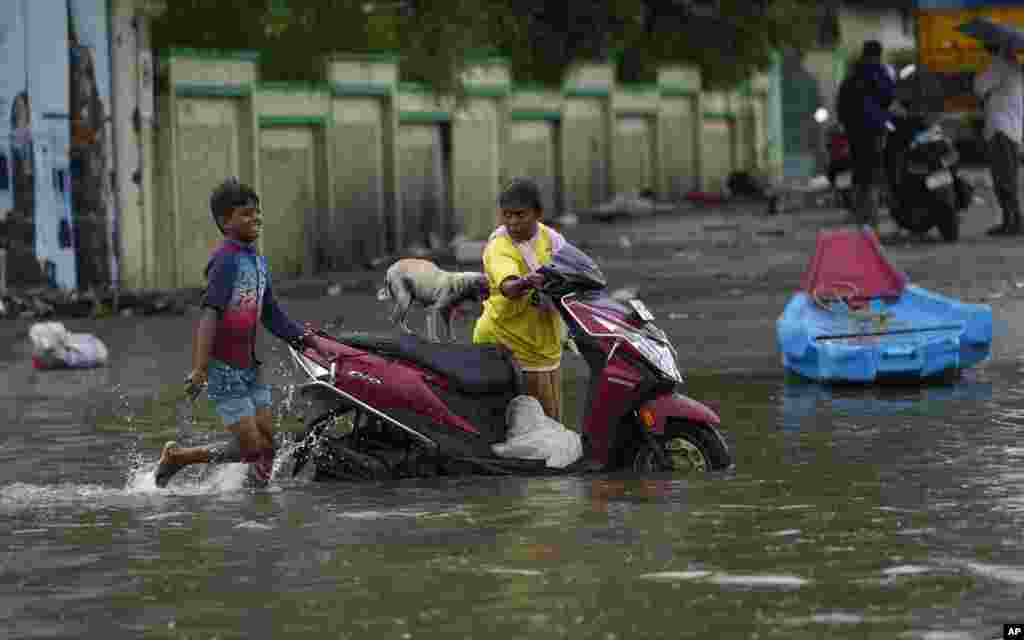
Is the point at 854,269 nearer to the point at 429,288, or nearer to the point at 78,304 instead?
the point at 429,288

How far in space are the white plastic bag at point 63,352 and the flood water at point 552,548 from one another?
17.2 feet

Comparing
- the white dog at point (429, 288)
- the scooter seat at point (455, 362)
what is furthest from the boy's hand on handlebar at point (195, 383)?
the white dog at point (429, 288)

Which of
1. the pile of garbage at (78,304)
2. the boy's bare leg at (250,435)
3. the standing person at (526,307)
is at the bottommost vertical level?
the pile of garbage at (78,304)

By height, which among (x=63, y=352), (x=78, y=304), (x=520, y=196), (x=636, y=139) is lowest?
(x=78, y=304)

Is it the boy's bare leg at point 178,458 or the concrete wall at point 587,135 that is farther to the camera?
the concrete wall at point 587,135

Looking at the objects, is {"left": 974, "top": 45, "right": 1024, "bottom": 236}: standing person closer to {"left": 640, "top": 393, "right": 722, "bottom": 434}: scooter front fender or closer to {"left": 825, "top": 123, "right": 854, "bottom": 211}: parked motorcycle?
{"left": 825, "top": 123, "right": 854, "bottom": 211}: parked motorcycle

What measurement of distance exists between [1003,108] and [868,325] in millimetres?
11198

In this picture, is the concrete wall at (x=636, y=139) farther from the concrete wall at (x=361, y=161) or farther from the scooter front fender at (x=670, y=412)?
the scooter front fender at (x=670, y=412)

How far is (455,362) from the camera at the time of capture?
35.0ft

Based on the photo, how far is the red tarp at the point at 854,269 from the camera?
15531 millimetres

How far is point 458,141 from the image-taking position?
111 ft

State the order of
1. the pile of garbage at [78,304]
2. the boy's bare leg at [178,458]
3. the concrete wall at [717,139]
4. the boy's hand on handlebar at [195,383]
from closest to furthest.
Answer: the boy's hand on handlebar at [195,383], the boy's bare leg at [178,458], the pile of garbage at [78,304], the concrete wall at [717,139]

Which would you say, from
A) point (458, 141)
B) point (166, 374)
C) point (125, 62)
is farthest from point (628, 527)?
point (458, 141)

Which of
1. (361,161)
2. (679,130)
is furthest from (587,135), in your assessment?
(361,161)
